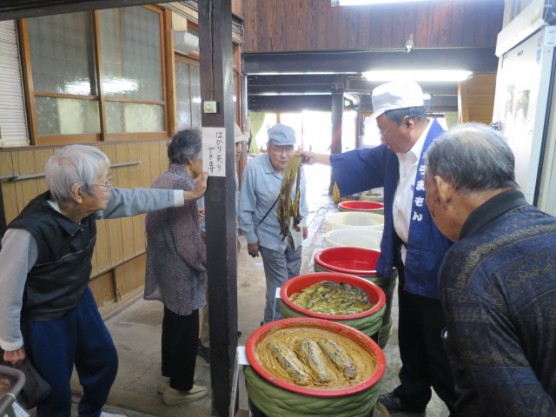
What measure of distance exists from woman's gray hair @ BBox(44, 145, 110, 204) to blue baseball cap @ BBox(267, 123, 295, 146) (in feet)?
5.70

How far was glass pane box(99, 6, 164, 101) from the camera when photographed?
14.6 ft

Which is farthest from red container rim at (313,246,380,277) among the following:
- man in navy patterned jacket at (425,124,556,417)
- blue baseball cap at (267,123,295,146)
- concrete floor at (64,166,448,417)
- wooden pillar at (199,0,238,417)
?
man in navy patterned jacket at (425,124,556,417)

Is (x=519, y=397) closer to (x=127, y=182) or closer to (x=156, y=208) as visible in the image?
(x=156, y=208)

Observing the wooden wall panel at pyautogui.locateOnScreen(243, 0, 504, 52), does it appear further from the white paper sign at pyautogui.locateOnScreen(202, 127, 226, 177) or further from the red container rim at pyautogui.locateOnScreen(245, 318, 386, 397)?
the red container rim at pyautogui.locateOnScreen(245, 318, 386, 397)

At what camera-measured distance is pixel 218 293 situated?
2.48m

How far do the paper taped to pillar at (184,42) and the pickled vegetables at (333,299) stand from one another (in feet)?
14.5

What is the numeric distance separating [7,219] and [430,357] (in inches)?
136

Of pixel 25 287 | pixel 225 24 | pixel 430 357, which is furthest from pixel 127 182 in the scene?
pixel 430 357

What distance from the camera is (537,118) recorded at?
2605 millimetres

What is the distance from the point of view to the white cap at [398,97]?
229cm

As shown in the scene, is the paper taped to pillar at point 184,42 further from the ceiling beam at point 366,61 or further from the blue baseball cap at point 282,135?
the blue baseball cap at point 282,135

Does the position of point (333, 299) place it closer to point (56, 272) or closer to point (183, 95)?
point (56, 272)

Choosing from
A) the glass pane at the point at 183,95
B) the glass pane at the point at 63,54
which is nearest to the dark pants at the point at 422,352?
the glass pane at the point at 63,54

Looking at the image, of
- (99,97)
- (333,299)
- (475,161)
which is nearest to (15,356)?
(333,299)
